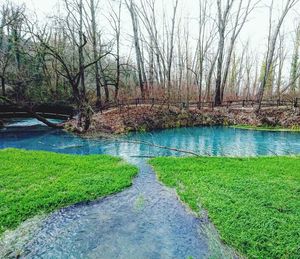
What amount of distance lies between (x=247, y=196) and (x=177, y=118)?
15.6m

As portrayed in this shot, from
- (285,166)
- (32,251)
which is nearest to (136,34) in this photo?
(285,166)

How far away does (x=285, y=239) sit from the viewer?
4.66 meters

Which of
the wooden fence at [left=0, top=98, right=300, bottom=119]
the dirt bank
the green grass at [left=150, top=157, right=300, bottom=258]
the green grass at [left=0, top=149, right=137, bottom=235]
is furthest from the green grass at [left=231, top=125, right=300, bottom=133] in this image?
the green grass at [left=0, top=149, right=137, bottom=235]

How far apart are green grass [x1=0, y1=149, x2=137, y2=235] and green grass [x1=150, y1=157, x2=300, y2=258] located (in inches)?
63.7

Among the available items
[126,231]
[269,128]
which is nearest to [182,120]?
[269,128]

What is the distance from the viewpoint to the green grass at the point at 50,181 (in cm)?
593

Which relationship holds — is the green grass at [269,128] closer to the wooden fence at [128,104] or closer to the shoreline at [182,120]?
the shoreline at [182,120]

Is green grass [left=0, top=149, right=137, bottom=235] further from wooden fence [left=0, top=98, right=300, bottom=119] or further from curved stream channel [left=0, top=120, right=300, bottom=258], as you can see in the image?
wooden fence [left=0, top=98, right=300, bottom=119]

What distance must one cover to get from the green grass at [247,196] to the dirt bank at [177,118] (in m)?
9.07

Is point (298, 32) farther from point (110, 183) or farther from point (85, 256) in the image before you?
point (85, 256)

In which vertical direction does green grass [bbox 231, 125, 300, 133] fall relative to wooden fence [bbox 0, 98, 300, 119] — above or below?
below

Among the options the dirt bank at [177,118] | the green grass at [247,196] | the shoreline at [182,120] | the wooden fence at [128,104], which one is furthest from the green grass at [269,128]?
the green grass at [247,196]

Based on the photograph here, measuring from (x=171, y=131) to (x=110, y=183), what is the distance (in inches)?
489

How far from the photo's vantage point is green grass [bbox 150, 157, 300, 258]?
4660 millimetres
